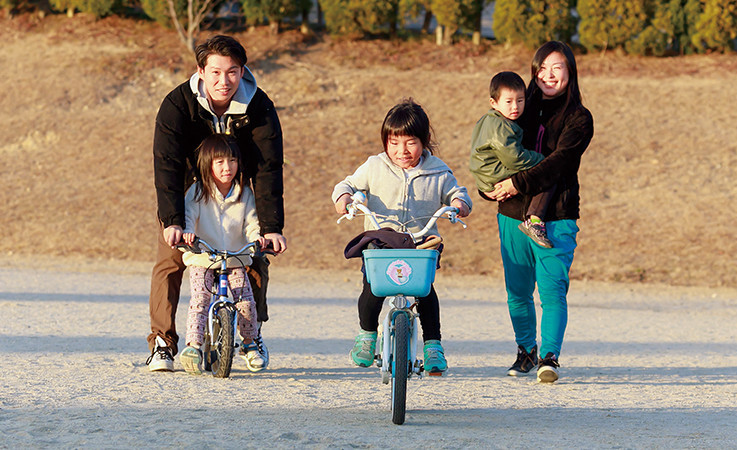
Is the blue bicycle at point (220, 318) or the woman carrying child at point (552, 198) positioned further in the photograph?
the woman carrying child at point (552, 198)

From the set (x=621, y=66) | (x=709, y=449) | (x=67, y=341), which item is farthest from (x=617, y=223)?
(x=709, y=449)

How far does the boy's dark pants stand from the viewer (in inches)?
241

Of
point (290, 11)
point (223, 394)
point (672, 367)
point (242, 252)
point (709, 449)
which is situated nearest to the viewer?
point (709, 449)

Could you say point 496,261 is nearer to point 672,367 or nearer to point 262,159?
point 672,367

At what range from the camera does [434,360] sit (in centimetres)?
532

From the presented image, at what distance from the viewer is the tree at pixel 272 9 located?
2341 cm

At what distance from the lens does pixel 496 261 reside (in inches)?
543

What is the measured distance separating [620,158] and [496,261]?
5721 millimetres

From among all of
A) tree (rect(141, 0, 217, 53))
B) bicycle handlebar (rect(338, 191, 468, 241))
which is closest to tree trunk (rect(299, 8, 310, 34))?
tree (rect(141, 0, 217, 53))

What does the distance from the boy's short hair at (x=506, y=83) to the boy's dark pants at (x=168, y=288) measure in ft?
5.98

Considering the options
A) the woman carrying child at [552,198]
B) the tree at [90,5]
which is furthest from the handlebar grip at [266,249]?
the tree at [90,5]

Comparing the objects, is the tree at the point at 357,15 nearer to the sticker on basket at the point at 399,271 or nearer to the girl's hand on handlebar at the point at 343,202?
the girl's hand on handlebar at the point at 343,202

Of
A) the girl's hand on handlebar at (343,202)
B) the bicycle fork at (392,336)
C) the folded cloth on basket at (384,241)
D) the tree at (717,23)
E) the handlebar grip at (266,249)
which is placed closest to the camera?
the bicycle fork at (392,336)

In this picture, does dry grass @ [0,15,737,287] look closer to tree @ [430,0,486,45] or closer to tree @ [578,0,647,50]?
tree @ [430,0,486,45]
